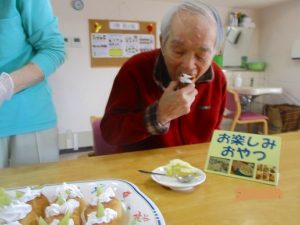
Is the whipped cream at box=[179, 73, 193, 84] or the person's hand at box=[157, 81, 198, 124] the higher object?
the whipped cream at box=[179, 73, 193, 84]

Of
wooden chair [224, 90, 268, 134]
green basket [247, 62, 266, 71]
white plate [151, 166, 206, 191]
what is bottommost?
wooden chair [224, 90, 268, 134]

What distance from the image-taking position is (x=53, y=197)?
1.98 ft

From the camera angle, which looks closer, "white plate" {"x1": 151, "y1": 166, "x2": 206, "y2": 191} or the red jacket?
"white plate" {"x1": 151, "y1": 166, "x2": 206, "y2": 191}

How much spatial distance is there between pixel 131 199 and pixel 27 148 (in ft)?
1.85

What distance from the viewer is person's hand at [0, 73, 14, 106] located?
2.65 ft

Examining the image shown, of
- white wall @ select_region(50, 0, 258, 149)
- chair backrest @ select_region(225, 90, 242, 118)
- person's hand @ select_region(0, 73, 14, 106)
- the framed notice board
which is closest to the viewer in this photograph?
person's hand @ select_region(0, 73, 14, 106)

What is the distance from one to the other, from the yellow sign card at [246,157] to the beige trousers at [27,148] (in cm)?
60

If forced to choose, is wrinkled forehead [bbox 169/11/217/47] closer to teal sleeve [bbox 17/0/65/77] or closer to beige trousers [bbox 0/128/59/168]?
teal sleeve [bbox 17/0/65/77]

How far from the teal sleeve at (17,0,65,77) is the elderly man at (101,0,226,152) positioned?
0.27 m

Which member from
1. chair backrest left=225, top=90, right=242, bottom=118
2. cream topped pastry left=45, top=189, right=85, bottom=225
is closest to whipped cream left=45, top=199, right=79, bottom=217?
cream topped pastry left=45, top=189, right=85, bottom=225

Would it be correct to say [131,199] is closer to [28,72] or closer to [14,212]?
[14,212]

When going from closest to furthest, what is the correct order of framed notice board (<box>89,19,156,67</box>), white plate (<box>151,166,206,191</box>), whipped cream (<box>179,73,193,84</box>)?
white plate (<box>151,166,206,191</box>), whipped cream (<box>179,73,193,84</box>), framed notice board (<box>89,19,156,67</box>)

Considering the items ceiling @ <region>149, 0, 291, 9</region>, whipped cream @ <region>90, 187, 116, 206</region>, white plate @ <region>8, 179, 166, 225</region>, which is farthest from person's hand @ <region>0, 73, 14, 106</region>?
ceiling @ <region>149, 0, 291, 9</region>

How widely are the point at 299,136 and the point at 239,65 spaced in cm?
343
